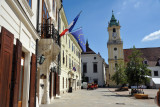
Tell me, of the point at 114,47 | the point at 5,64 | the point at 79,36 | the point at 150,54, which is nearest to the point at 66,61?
the point at 79,36

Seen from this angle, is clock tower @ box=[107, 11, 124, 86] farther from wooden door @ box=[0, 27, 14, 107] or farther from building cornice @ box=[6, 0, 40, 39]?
wooden door @ box=[0, 27, 14, 107]

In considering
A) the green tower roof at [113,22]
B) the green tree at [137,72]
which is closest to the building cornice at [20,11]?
the green tree at [137,72]

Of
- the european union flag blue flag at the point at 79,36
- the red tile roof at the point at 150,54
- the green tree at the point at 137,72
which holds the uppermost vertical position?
the red tile roof at the point at 150,54

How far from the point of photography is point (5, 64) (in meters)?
4.36

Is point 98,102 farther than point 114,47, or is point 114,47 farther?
point 114,47

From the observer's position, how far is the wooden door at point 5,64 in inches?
162

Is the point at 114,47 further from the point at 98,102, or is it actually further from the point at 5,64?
the point at 5,64

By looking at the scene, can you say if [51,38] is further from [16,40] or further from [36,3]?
[16,40]

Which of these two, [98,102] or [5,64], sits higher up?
[5,64]

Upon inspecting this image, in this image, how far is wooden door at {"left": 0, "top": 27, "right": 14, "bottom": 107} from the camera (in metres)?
4.11

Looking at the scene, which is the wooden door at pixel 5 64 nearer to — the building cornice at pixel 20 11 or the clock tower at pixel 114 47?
the building cornice at pixel 20 11

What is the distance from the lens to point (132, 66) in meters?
20.5

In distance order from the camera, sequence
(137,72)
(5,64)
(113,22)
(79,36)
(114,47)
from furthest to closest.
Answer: (113,22) < (114,47) < (137,72) < (79,36) < (5,64)

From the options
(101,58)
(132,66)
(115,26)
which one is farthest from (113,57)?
(132,66)
